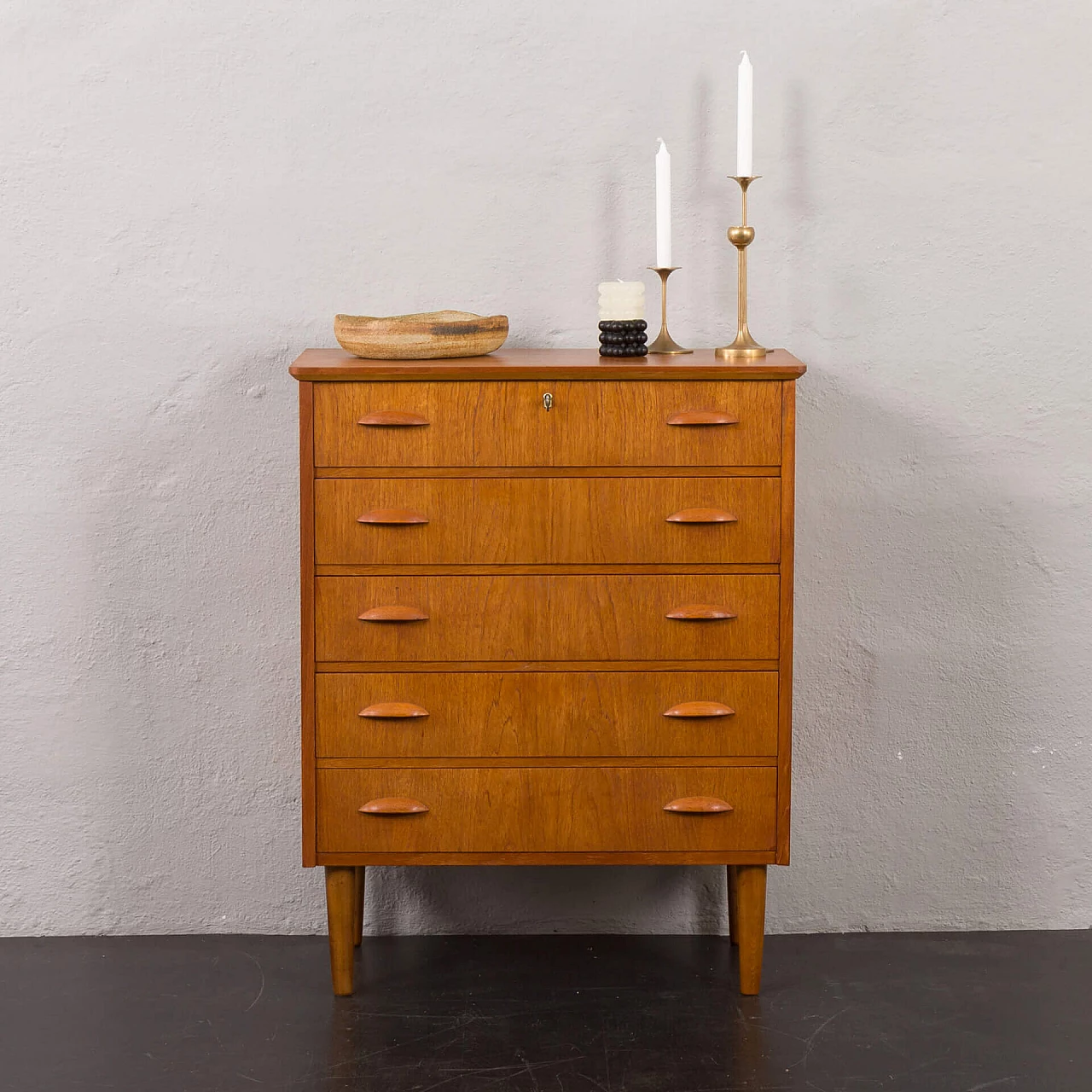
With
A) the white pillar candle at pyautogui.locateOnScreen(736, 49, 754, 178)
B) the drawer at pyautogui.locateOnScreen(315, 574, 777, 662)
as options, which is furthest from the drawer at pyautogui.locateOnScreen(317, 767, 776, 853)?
the white pillar candle at pyautogui.locateOnScreen(736, 49, 754, 178)

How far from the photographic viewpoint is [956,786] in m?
2.95

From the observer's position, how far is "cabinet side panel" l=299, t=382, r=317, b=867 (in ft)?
7.77

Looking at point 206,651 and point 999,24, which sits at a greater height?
point 999,24

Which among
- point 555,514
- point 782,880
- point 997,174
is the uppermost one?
point 997,174

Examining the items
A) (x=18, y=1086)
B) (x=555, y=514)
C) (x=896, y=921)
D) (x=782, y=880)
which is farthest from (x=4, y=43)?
(x=896, y=921)

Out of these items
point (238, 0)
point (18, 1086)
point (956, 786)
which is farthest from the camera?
point (956, 786)

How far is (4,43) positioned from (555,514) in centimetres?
163

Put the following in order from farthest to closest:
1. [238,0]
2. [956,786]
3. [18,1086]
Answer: [956,786]
[238,0]
[18,1086]

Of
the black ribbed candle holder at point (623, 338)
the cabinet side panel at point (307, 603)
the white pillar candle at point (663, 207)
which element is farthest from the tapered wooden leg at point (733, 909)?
the white pillar candle at point (663, 207)

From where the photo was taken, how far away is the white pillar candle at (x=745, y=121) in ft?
8.34

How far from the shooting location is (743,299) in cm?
265

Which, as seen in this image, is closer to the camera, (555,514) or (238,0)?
(555,514)

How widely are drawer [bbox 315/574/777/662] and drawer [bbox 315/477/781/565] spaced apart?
0.16 feet

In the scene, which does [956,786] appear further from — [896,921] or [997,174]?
[997,174]
